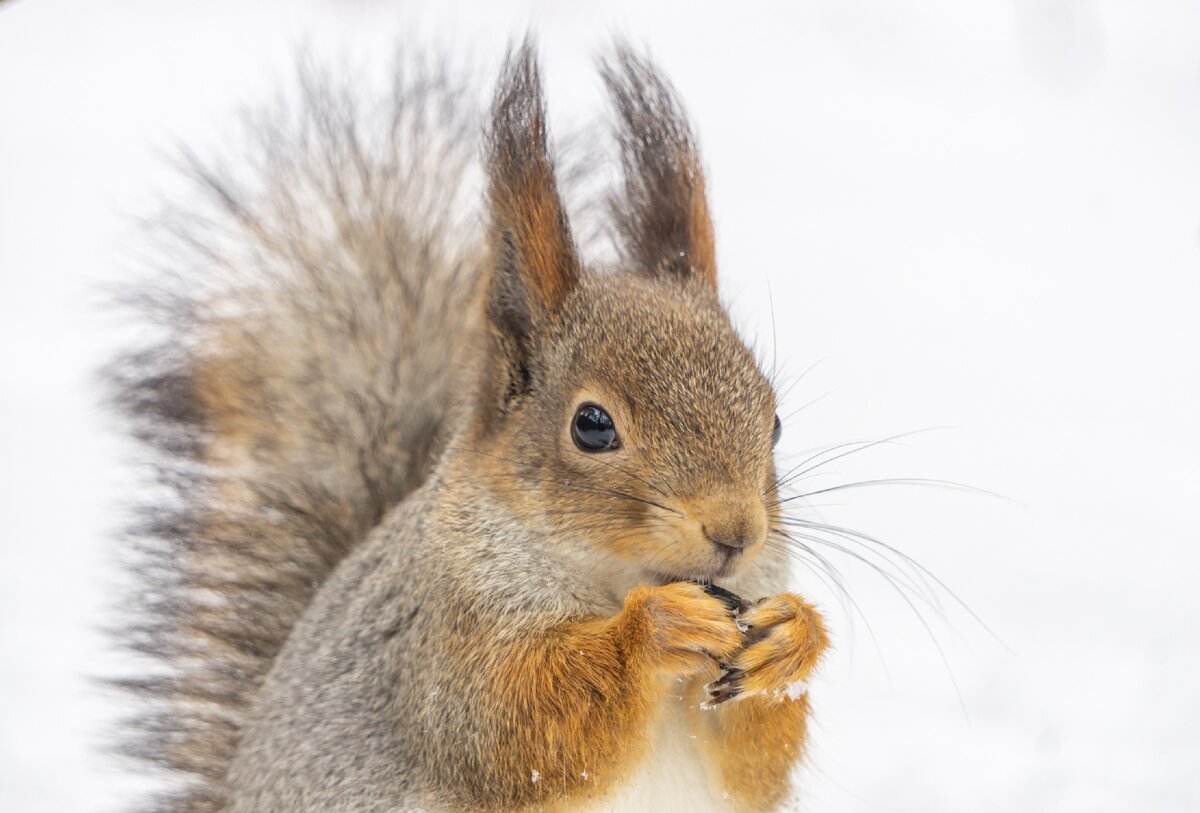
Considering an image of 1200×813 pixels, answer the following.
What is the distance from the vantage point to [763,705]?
1.33 metres

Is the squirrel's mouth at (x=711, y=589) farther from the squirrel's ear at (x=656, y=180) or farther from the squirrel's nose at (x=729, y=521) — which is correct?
the squirrel's ear at (x=656, y=180)

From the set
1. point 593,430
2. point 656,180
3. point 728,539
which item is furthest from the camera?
point 656,180

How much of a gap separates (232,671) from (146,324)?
0.48m

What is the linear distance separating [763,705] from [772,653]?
12cm

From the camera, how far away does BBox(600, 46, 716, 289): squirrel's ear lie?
4.87ft

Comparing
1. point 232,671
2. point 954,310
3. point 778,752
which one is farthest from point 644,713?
point 954,310

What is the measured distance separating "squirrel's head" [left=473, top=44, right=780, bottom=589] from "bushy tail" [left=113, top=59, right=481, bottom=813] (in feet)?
1.16

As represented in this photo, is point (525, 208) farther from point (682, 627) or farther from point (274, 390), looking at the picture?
point (274, 390)

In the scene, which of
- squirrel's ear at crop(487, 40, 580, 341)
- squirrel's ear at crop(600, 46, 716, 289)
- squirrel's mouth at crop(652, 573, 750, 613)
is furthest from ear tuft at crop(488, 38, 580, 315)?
squirrel's mouth at crop(652, 573, 750, 613)

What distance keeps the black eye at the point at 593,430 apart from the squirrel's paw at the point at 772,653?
20 cm

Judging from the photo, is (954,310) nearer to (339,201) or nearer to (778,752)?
(339,201)

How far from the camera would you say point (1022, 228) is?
117 inches

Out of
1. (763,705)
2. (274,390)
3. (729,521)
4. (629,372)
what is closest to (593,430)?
(629,372)

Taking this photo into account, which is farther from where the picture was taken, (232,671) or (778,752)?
(232,671)
